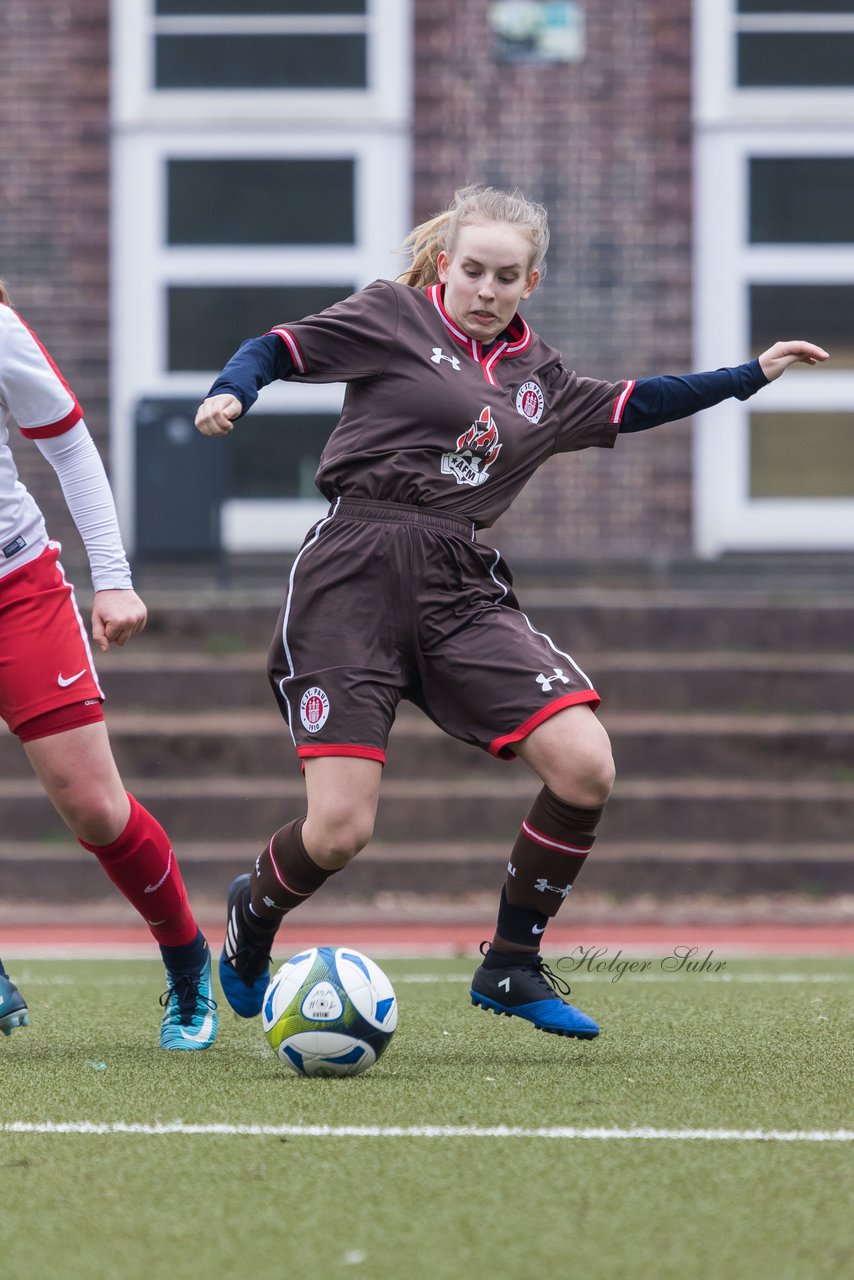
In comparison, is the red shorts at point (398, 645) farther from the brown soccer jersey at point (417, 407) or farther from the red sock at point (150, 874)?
the red sock at point (150, 874)

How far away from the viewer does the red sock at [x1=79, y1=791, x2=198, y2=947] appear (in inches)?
180

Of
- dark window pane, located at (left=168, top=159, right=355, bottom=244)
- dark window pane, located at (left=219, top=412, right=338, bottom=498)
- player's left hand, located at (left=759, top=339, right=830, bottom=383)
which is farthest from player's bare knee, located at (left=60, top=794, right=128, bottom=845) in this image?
dark window pane, located at (left=168, top=159, right=355, bottom=244)

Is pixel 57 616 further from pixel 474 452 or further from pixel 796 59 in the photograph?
pixel 796 59

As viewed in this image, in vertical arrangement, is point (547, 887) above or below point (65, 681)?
below

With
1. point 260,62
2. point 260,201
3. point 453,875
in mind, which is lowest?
point 453,875

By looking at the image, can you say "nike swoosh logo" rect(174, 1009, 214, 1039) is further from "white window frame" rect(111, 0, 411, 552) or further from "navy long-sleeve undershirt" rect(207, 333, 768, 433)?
"white window frame" rect(111, 0, 411, 552)

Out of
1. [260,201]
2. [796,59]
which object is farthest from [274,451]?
[796,59]

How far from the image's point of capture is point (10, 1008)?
180 inches

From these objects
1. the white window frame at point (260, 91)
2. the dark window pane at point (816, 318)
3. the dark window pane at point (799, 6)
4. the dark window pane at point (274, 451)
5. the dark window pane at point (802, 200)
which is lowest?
the dark window pane at point (274, 451)

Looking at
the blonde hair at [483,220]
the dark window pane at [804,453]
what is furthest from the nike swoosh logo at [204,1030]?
the dark window pane at [804,453]

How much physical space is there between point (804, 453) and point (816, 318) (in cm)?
91

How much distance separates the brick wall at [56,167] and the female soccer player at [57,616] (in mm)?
7231

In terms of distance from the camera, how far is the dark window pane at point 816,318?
39.2 feet

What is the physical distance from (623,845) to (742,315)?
4.07 meters
